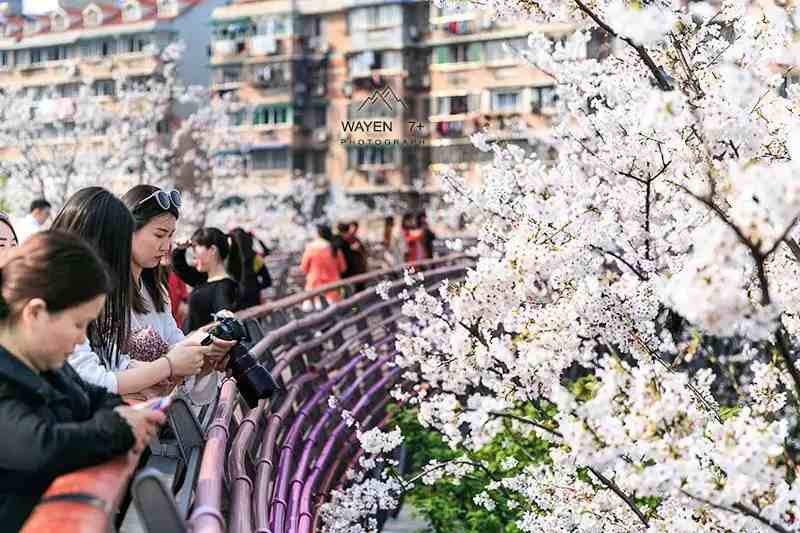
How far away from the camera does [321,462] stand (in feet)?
24.3

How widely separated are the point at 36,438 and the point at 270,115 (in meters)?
68.2

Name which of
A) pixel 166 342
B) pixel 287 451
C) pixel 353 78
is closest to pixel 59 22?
pixel 353 78

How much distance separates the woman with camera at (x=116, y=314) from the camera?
13.7 feet

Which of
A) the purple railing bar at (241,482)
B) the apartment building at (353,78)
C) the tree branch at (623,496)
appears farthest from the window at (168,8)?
the tree branch at (623,496)

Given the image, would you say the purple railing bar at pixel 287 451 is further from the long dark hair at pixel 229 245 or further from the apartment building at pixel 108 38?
the apartment building at pixel 108 38

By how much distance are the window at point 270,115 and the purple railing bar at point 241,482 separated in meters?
65.0

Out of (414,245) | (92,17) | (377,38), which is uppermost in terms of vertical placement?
(92,17)

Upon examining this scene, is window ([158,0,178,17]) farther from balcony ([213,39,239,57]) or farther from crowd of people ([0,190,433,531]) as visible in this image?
crowd of people ([0,190,433,531])

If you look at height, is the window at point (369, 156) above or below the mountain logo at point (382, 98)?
below

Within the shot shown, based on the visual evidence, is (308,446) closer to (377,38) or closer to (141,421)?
(141,421)

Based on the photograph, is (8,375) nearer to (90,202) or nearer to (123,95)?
(90,202)

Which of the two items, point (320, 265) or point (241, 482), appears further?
point (320, 265)

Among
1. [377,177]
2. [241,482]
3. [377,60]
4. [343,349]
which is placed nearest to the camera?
[241,482]

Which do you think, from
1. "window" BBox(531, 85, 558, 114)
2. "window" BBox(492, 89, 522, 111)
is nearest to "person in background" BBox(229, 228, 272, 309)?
"window" BBox(531, 85, 558, 114)
